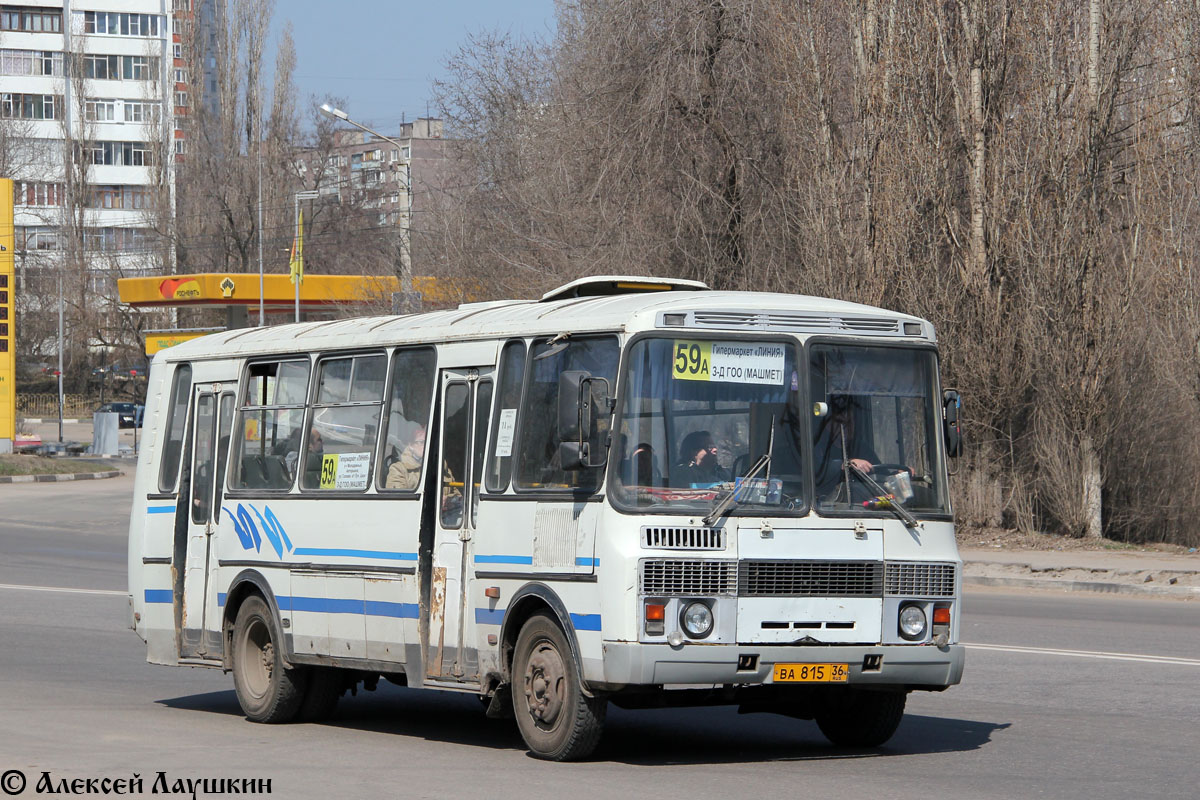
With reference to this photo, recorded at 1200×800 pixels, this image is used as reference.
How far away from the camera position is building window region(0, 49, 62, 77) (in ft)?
355

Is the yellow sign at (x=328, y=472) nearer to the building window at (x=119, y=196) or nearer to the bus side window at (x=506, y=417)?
the bus side window at (x=506, y=417)

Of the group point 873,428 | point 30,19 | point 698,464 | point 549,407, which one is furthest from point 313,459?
point 30,19

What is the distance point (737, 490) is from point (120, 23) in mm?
109523

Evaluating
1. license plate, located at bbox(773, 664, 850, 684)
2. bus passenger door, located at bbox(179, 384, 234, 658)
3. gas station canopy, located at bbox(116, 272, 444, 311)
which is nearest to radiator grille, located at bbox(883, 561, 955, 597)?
license plate, located at bbox(773, 664, 850, 684)

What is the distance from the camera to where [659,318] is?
→ 891cm

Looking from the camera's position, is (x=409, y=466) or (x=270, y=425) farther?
(x=270, y=425)

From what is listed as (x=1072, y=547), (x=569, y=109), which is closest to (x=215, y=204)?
(x=569, y=109)

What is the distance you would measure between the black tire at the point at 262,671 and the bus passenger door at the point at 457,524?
1.59 m

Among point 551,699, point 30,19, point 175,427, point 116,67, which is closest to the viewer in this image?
point 551,699

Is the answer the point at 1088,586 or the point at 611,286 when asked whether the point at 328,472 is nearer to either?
the point at 611,286

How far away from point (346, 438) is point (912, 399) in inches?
150

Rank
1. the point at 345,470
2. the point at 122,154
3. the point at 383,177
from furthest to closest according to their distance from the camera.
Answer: the point at 383,177 < the point at 122,154 < the point at 345,470

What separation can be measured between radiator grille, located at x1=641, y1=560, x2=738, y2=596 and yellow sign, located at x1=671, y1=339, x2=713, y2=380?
1.01 m

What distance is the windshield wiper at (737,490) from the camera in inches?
341
